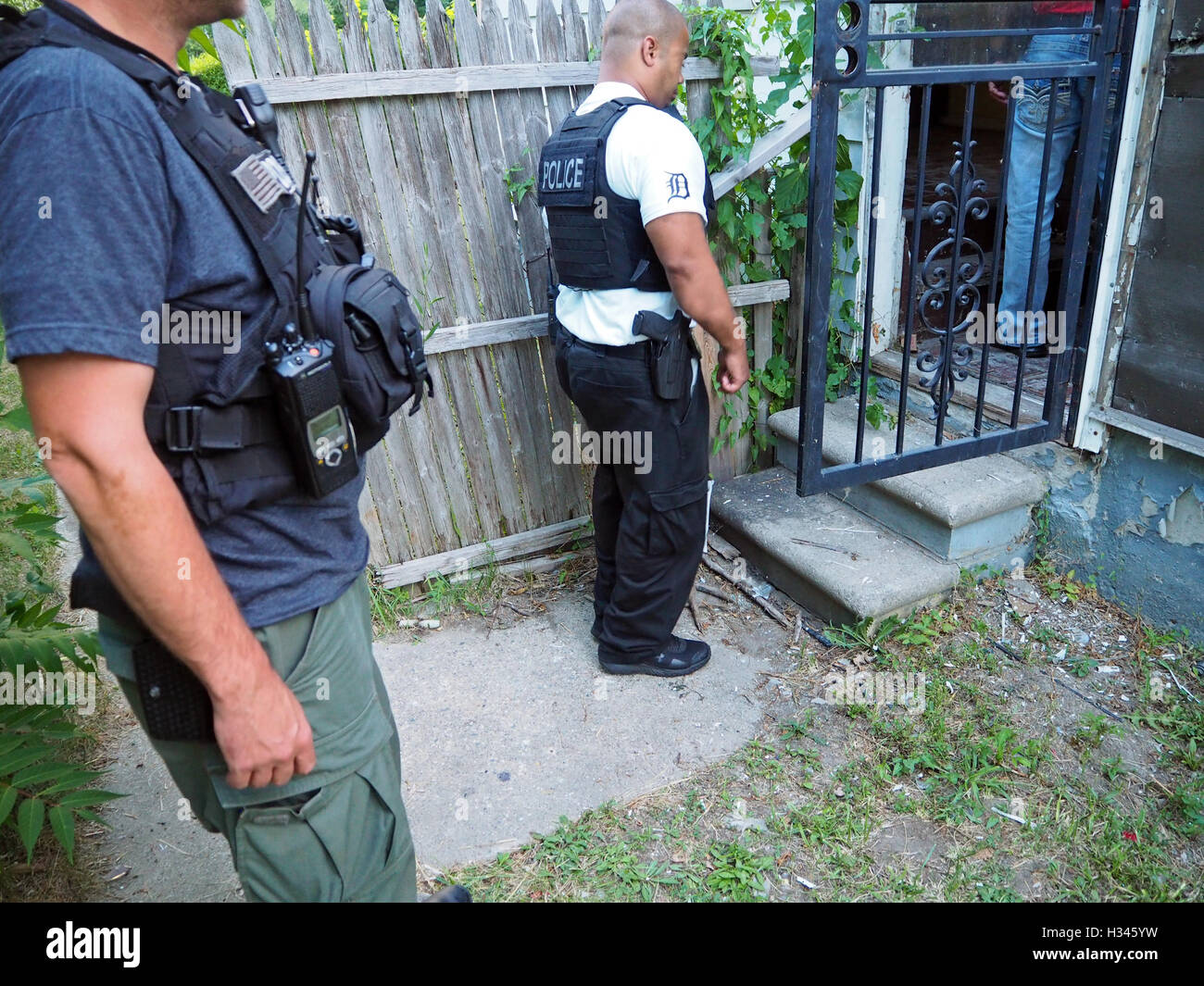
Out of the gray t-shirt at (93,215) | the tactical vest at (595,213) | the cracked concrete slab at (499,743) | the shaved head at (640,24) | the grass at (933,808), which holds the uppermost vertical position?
the shaved head at (640,24)

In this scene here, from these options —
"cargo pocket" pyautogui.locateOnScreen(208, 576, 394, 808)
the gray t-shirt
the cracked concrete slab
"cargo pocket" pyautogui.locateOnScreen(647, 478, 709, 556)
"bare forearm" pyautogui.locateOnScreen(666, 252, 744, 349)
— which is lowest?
the cracked concrete slab

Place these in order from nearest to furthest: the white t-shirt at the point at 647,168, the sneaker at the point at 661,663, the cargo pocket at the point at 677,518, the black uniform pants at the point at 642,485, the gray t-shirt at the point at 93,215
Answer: the gray t-shirt at the point at 93,215, the white t-shirt at the point at 647,168, the black uniform pants at the point at 642,485, the cargo pocket at the point at 677,518, the sneaker at the point at 661,663

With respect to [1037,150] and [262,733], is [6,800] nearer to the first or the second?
[262,733]

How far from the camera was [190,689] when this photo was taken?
1.28m

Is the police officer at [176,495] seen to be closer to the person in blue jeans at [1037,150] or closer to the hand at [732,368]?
the hand at [732,368]

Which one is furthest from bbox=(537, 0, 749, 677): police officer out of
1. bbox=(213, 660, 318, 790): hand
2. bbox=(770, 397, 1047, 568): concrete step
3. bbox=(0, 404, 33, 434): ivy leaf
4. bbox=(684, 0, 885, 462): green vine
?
bbox=(213, 660, 318, 790): hand

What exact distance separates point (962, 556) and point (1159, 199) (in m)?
1.40

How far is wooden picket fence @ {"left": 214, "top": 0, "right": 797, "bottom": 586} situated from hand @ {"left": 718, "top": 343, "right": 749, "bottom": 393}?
0.80m

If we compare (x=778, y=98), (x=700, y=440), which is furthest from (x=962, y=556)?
(x=778, y=98)

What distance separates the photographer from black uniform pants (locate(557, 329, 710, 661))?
285cm

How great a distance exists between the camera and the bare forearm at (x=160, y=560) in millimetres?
1054

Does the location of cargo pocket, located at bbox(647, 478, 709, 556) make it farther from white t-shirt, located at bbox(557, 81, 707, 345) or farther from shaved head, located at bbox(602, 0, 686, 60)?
shaved head, located at bbox(602, 0, 686, 60)

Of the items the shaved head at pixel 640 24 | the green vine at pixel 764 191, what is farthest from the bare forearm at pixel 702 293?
the green vine at pixel 764 191

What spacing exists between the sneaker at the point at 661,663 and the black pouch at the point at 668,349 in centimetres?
97
